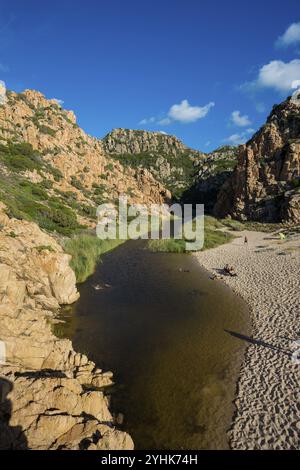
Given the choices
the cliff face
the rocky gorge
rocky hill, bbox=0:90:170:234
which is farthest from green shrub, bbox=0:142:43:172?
the cliff face

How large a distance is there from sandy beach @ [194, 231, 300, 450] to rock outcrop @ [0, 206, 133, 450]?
3.82 meters

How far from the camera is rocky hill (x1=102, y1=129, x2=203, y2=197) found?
152 m

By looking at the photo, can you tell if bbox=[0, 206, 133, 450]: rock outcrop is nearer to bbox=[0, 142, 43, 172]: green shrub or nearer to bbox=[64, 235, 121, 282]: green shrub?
bbox=[64, 235, 121, 282]: green shrub

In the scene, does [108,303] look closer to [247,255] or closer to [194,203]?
[247,255]

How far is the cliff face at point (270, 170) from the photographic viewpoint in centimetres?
6488

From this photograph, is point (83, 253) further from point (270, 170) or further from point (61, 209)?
point (270, 170)

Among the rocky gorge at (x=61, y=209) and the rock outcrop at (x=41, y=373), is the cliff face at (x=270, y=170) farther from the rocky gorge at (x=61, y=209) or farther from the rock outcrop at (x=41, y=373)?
the rock outcrop at (x=41, y=373)

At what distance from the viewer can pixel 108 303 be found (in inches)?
755

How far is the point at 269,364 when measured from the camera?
11.4 m

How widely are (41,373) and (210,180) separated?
12045 centimetres

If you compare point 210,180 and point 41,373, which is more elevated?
point 210,180

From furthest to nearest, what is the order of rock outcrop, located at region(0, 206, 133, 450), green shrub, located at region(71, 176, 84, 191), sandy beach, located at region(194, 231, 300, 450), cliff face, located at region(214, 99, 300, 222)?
green shrub, located at region(71, 176, 84, 191) < cliff face, located at region(214, 99, 300, 222) < sandy beach, located at region(194, 231, 300, 450) < rock outcrop, located at region(0, 206, 133, 450)

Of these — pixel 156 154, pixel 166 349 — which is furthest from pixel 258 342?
pixel 156 154

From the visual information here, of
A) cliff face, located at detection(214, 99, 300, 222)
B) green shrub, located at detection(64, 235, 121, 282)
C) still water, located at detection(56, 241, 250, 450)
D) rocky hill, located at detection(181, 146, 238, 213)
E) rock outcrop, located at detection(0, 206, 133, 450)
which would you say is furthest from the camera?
rocky hill, located at detection(181, 146, 238, 213)
